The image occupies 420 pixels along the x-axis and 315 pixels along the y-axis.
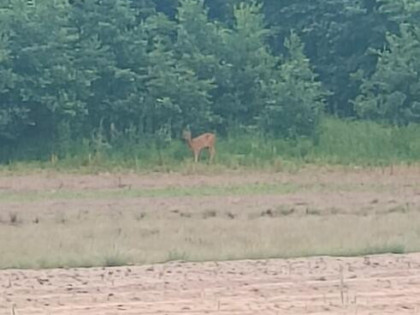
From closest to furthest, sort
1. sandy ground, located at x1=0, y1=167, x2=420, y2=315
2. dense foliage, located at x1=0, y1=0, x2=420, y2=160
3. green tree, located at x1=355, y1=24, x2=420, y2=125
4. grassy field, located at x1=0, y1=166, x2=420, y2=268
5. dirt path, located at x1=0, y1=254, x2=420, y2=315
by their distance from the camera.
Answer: dirt path, located at x1=0, y1=254, x2=420, y2=315 < sandy ground, located at x1=0, y1=167, x2=420, y2=315 < grassy field, located at x1=0, y1=166, x2=420, y2=268 < dense foliage, located at x1=0, y1=0, x2=420, y2=160 < green tree, located at x1=355, y1=24, x2=420, y2=125

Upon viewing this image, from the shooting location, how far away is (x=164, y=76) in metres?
29.4

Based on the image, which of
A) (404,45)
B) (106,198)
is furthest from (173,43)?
(106,198)

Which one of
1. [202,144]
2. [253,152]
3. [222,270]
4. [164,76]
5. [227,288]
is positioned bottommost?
[253,152]

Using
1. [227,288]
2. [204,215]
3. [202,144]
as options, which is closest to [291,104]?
[202,144]

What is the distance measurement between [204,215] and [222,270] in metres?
6.23

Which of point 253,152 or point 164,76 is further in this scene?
point 164,76

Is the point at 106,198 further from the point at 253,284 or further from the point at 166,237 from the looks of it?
the point at 253,284

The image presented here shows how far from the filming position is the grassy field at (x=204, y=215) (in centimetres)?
1391

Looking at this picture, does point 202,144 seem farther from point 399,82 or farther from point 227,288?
point 227,288

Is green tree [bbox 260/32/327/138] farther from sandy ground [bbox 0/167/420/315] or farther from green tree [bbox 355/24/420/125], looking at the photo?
sandy ground [bbox 0/167/420/315]

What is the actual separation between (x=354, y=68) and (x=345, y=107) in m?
1.15

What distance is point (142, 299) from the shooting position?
405 inches

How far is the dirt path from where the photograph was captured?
383 inches

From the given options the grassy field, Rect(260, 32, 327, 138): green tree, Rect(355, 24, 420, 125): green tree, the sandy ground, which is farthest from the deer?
Rect(355, 24, 420, 125): green tree
